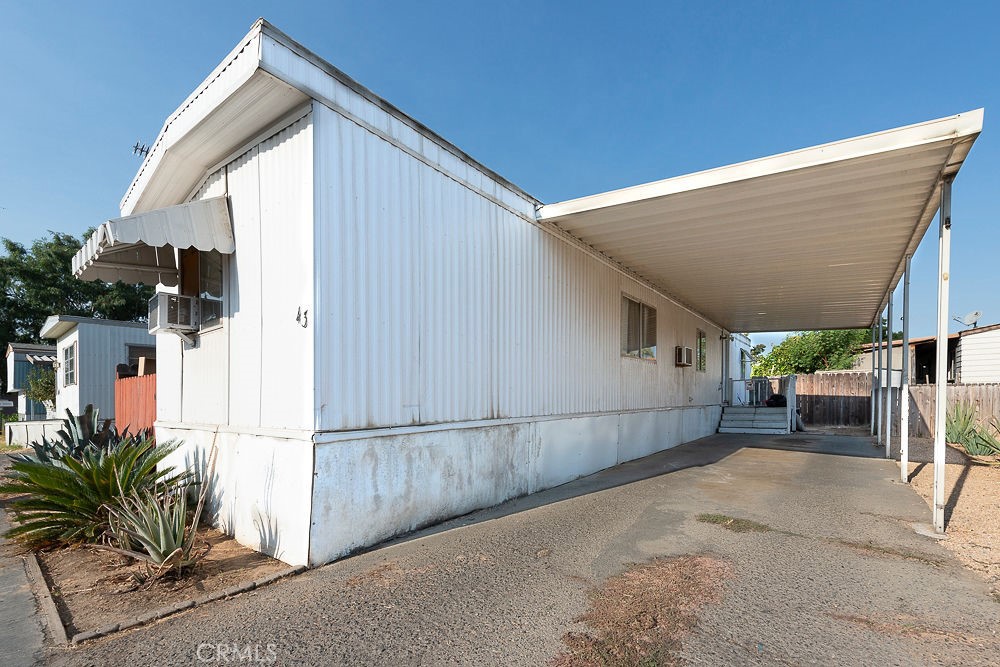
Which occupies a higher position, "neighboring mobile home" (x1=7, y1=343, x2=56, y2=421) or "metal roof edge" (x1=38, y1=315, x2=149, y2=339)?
"metal roof edge" (x1=38, y1=315, x2=149, y2=339)

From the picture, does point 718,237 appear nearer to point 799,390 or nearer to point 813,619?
point 813,619

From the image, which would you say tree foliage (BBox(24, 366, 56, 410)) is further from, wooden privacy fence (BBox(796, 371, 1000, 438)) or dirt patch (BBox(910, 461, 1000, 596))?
wooden privacy fence (BBox(796, 371, 1000, 438))

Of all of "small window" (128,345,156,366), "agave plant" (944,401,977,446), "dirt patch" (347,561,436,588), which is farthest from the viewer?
"small window" (128,345,156,366)

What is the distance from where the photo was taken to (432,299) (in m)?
4.91

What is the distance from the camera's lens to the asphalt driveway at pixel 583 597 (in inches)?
103

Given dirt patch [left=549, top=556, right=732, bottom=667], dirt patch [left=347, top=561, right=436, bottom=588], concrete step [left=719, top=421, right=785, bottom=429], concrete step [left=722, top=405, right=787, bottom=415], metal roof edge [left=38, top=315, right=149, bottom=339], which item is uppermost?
metal roof edge [left=38, top=315, right=149, bottom=339]

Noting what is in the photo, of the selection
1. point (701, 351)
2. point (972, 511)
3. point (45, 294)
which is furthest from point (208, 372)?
point (45, 294)

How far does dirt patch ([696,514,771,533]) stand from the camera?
4.64m

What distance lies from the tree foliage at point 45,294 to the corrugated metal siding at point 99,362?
13.4 metres

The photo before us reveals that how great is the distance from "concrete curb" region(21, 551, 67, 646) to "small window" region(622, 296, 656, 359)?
25.3 feet

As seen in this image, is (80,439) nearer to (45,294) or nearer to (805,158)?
(805,158)

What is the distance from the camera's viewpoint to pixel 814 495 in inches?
240

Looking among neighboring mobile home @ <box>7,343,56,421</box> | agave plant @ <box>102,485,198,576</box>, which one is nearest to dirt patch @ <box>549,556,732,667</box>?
agave plant @ <box>102,485,198,576</box>

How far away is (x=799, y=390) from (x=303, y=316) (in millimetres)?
21004
